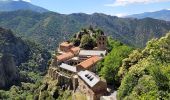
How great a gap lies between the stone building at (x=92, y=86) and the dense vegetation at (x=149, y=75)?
474 cm

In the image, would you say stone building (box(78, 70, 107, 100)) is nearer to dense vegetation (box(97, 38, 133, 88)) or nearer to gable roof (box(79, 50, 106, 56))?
dense vegetation (box(97, 38, 133, 88))

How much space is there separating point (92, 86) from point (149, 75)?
73.6 ft

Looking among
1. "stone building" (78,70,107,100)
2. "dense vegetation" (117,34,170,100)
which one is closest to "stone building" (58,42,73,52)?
"stone building" (78,70,107,100)

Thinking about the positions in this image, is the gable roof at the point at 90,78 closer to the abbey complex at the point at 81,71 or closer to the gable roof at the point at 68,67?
the abbey complex at the point at 81,71

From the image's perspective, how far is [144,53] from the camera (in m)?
72.7

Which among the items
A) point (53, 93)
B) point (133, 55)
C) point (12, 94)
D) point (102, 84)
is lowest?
point (12, 94)

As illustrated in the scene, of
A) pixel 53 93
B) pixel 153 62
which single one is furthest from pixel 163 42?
pixel 53 93

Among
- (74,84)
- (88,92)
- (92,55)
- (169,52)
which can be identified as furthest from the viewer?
(92,55)

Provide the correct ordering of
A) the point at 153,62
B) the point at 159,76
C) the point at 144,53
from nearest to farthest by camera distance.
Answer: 1. the point at 159,76
2. the point at 153,62
3. the point at 144,53

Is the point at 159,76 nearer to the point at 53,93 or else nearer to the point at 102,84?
the point at 102,84

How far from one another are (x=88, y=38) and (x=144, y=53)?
180ft

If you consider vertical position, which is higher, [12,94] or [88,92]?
[88,92]

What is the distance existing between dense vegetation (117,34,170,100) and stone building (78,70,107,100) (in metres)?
4.74

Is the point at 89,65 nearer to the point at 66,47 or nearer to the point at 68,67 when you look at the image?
the point at 68,67
